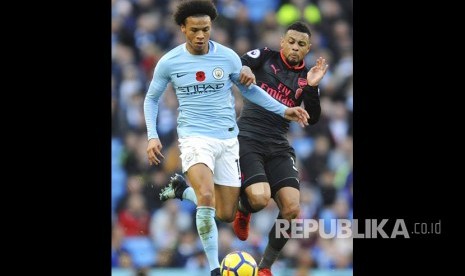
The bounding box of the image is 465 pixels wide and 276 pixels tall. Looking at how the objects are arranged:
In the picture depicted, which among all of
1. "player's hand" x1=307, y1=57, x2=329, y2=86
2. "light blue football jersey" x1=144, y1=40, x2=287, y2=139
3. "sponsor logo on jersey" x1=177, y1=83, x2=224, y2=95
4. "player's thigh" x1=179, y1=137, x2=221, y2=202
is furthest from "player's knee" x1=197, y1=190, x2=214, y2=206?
"player's hand" x1=307, y1=57, x2=329, y2=86

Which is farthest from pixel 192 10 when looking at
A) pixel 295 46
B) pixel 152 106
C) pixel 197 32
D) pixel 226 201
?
pixel 226 201

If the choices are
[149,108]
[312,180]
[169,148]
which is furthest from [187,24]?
[312,180]

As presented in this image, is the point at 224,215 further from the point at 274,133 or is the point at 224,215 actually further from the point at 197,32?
the point at 197,32

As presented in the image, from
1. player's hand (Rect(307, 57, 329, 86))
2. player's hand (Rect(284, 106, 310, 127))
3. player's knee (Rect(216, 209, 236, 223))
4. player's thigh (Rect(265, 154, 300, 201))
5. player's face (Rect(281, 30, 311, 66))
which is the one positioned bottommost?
player's knee (Rect(216, 209, 236, 223))

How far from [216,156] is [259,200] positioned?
884 mm

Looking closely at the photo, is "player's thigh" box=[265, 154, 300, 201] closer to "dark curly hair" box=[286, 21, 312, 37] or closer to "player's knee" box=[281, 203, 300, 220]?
"player's knee" box=[281, 203, 300, 220]

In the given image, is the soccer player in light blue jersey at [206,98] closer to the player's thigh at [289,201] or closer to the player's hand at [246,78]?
the player's hand at [246,78]

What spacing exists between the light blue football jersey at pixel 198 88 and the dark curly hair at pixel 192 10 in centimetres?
36

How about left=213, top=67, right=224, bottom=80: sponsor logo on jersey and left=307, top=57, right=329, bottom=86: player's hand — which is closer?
left=213, top=67, right=224, bottom=80: sponsor logo on jersey

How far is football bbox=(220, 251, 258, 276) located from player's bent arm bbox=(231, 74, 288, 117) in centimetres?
177

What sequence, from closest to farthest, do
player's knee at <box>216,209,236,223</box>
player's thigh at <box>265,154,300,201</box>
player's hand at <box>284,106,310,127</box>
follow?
player's hand at <box>284,106,310,127</box> < player's knee at <box>216,209,236,223</box> < player's thigh at <box>265,154,300,201</box>

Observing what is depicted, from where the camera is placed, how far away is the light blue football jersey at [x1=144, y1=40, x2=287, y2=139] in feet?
32.6

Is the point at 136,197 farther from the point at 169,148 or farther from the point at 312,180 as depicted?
the point at 312,180

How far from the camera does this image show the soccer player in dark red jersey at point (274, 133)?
10453 mm
